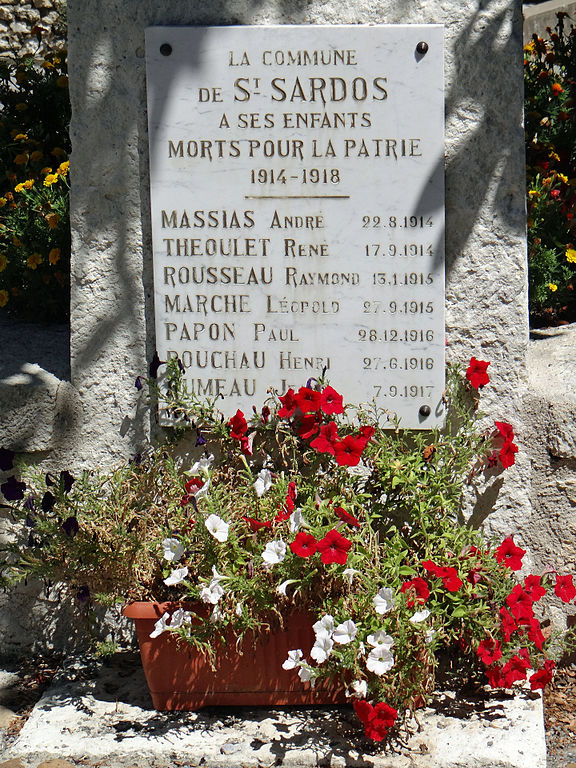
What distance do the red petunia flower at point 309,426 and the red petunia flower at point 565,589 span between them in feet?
2.72

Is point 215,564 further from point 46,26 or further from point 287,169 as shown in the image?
point 46,26

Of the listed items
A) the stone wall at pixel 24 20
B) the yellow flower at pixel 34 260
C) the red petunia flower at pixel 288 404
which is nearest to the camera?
the red petunia flower at pixel 288 404

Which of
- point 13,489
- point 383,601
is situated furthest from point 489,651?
point 13,489

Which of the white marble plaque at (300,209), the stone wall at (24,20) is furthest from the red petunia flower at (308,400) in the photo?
the stone wall at (24,20)

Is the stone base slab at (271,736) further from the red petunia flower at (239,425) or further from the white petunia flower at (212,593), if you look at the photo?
the red petunia flower at (239,425)

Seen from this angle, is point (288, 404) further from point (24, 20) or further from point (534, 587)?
point (24, 20)

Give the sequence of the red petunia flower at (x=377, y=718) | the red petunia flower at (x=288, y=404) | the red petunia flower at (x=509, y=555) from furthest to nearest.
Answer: the red petunia flower at (x=288, y=404), the red petunia flower at (x=509, y=555), the red petunia flower at (x=377, y=718)

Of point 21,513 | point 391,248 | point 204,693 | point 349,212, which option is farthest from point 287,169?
point 204,693

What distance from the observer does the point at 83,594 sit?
8.60 feet

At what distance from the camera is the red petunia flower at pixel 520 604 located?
7.92 ft

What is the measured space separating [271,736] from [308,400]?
0.93 meters

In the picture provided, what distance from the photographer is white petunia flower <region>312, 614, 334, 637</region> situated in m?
2.27

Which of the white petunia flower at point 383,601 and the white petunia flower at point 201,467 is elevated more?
the white petunia flower at point 201,467

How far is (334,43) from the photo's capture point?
2.63m
